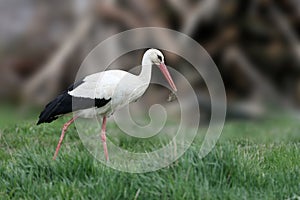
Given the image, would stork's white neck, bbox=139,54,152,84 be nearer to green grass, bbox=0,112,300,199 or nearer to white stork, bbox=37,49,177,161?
white stork, bbox=37,49,177,161

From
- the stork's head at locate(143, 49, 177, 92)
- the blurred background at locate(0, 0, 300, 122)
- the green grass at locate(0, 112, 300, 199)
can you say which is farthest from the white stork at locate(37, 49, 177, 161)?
the blurred background at locate(0, 0, 300, 122)

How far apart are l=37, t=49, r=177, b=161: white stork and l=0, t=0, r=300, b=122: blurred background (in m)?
2.38

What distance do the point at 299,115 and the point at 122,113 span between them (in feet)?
10.3

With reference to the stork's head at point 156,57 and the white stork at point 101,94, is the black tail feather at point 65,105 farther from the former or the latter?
the stork's head at point 156,57

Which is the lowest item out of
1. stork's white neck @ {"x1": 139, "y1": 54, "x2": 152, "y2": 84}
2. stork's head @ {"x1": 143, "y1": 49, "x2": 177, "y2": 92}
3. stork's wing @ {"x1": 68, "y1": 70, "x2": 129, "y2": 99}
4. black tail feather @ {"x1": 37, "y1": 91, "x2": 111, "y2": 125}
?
black tail feather @ {"x1": 37, "y1": 91, "x2": 111, "y2": 125}

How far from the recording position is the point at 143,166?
15.0 ft

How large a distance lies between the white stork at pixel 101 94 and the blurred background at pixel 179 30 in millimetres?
2384

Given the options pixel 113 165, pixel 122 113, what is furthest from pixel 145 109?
pixel 113 165

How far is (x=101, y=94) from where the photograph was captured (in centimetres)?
553

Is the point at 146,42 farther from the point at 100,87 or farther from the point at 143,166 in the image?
the point at 143,166

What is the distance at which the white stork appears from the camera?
5.46 m

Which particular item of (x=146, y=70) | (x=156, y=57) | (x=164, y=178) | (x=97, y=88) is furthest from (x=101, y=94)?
(x=164, y=178)

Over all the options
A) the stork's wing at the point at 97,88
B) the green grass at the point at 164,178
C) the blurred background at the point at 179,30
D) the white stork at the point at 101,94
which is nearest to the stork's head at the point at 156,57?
the white stork at the point at 101,94

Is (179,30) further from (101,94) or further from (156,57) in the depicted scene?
(101,94)
